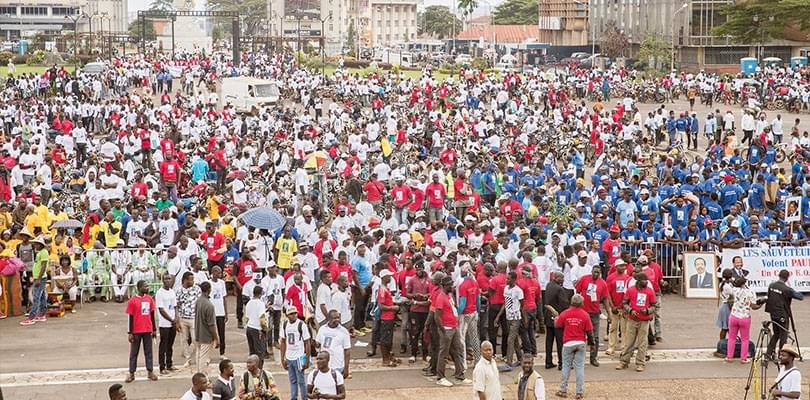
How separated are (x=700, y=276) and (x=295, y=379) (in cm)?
900

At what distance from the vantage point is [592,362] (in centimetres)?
1666

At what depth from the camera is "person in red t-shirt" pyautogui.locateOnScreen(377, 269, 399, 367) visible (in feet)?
53.9

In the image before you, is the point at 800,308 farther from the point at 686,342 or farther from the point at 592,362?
the point at 592,362

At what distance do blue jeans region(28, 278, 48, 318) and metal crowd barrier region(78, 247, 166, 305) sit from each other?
1060 millimetres

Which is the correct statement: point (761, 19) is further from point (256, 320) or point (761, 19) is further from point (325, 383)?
point (325, 383)

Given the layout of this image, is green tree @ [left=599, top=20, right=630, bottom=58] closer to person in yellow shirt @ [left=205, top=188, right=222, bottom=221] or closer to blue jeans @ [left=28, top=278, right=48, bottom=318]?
person in yellow shirt @ [left=205, top=188, right=222, bottom=221]

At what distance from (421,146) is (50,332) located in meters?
17.5

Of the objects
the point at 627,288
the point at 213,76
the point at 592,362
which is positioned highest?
the point at 213,76

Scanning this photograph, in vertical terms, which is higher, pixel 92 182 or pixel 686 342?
pixel 92 182

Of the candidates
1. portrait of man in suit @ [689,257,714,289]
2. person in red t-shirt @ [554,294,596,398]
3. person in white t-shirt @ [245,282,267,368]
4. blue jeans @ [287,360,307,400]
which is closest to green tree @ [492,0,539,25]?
portrait of man in suit @ [689,257,714,289]

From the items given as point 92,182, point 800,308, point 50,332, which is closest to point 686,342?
point 800,308

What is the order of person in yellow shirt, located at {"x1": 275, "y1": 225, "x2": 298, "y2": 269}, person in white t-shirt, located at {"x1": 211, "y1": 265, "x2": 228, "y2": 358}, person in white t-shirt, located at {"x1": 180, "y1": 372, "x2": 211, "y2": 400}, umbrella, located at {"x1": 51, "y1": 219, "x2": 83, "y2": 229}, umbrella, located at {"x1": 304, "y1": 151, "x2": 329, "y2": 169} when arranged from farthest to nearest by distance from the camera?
umbrella, located at {"x1": 304, "y1": 151, "x2": 329, "y2": 169} → umbrella, located at {"x1": 51, "y1": 219, "x2": 83, "y2": 229} → person in yellow shirt, located at {"x1": 275, "y1": 225, "x2": 298, "y2": 269} → person in white t-shirt, located at {"x1": 211, "y1": 265, "x2": 228, "y2": 358} → person in white t-shirt, located at {"x1": 180, "y1": 372, "x2": 211, "y2": 400}

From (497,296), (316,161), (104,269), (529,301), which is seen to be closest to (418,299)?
(497,296)

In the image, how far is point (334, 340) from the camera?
47.0ft
